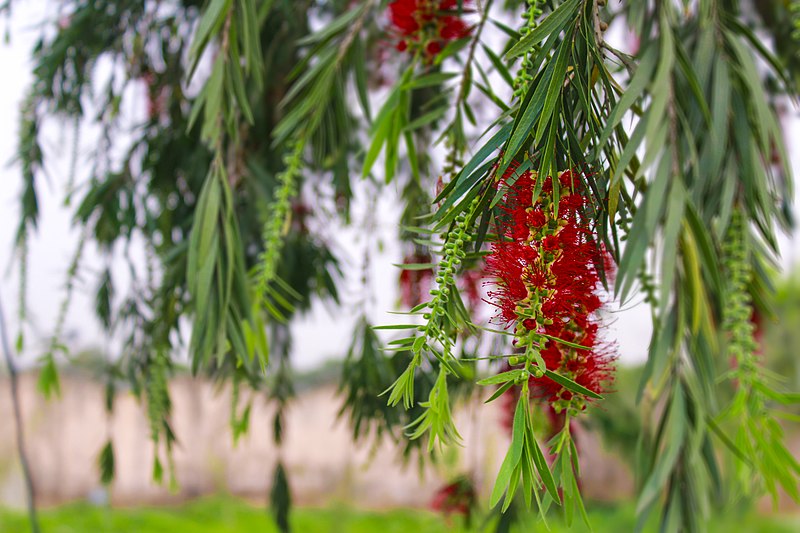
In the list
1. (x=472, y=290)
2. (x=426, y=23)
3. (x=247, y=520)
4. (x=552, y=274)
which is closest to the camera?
(x=552, y=274)

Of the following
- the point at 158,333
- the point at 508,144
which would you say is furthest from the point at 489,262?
the point at 158,333

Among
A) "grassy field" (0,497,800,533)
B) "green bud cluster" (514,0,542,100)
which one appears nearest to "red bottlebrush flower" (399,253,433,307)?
"green bud cluster" (514,0,542,100)

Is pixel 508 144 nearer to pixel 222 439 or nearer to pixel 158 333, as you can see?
pixel 158 333

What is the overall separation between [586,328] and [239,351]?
1.34 feet

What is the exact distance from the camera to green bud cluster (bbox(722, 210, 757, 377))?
801mm

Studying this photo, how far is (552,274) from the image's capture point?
40cm

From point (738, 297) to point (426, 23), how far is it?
472mm

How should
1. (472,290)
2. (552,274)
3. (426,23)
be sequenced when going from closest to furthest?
(552,274), (426,23), (472,290)

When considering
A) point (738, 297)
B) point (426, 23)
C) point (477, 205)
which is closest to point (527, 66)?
point (477, 205)

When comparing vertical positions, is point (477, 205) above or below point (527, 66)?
below

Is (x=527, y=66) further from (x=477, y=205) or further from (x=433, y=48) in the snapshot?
(x=433, y=48)

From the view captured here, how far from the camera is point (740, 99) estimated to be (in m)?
0.88

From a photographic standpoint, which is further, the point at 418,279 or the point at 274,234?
the point at 418,279

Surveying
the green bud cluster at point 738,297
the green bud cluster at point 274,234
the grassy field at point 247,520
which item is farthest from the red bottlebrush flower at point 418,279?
the grassy field at point 247,520
